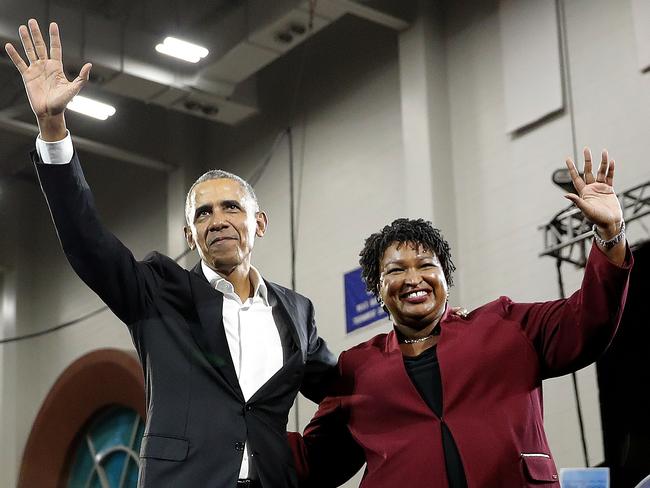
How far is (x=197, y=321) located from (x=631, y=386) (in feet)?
10.2

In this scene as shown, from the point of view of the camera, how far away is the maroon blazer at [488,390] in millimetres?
2555

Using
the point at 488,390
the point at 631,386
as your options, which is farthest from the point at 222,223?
the point at 631,386

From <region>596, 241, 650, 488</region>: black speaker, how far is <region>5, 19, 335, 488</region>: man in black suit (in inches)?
106

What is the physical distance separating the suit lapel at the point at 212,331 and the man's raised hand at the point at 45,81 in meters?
0.54

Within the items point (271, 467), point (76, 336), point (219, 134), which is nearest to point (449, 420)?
point (271, 467)

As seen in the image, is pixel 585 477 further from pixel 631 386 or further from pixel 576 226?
pixel 576 226

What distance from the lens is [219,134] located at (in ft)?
31.3

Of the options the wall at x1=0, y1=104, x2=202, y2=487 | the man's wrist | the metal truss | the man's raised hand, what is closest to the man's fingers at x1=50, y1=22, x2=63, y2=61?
the man's raised hand

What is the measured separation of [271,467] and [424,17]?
208 inches

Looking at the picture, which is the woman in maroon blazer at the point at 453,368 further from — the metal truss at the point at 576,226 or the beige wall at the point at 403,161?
the beige wall at the point at 403,161

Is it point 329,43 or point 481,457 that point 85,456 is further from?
point 481,457

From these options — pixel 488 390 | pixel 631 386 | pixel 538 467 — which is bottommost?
pixel 538 467

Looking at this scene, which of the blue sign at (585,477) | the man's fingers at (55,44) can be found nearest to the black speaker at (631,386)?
the blue sign at (585,477)

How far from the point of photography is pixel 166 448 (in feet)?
8.44
